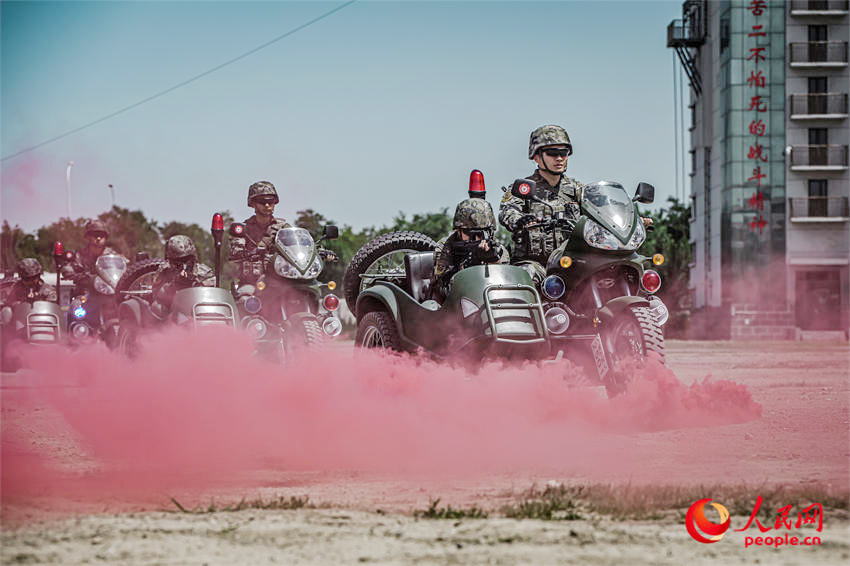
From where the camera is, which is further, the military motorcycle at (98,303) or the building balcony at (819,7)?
the building balcony at (819,7)

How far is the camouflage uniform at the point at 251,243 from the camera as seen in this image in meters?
14.3

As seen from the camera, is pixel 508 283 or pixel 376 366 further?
pixel 376 366

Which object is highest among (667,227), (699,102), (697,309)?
(699,102)

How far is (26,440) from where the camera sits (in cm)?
971

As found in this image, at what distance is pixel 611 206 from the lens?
10.2 meters

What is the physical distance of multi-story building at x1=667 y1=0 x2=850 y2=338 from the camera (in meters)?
49.3

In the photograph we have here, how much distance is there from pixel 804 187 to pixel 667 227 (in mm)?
12285

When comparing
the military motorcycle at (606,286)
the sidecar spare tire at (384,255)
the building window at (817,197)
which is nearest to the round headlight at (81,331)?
the sidecar spare tire at (384,255)

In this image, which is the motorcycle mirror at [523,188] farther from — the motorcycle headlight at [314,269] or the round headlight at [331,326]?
the motorcycle headlight at [314,269]

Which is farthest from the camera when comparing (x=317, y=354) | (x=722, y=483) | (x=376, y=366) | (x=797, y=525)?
(x=317, y=354)

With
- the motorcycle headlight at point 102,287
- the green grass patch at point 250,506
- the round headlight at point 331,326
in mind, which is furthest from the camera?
the motorcycle headlight at point 102,287

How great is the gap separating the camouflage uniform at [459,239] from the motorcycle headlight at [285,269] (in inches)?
113

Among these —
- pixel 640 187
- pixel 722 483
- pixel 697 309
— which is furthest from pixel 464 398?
pixel 697 309

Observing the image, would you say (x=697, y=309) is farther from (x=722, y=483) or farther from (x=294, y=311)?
(x=722, y=483)
